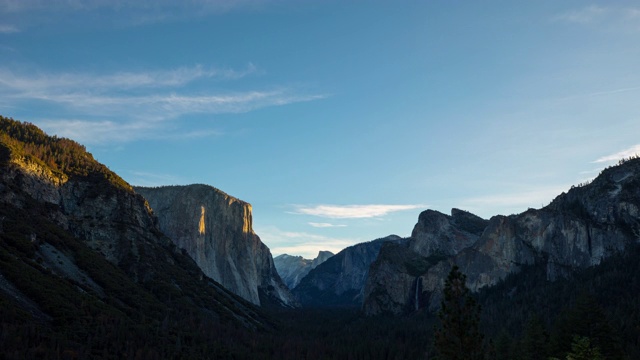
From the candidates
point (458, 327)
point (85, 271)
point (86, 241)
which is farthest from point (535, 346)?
point (86, 241)

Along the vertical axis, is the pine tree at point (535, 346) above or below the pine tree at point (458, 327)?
below

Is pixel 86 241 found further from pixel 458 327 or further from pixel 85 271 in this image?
pixel 458 327

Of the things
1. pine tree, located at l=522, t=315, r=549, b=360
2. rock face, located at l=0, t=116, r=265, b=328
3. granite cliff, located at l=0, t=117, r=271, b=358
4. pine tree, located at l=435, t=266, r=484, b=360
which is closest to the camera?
pine tree, located at l=435, t=266, r=484, b=360

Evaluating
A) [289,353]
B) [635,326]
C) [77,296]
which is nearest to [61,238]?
[77,296]

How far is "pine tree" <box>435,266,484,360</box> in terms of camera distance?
38.8 metres

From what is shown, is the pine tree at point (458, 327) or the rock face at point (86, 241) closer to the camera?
the pine tree at point (458, 327)

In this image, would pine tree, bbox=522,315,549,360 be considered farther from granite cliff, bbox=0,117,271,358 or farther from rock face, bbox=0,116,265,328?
rock face, bbox=0,116,265,328

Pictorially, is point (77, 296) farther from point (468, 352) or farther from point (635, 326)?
point (635, 326)

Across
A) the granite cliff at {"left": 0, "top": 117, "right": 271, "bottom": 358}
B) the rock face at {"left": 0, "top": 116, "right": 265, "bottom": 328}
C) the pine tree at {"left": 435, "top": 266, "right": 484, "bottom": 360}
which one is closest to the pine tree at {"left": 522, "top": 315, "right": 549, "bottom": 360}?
the pine tree at {"left": 435, "top": 266, "right": 484, "bottom": 360}

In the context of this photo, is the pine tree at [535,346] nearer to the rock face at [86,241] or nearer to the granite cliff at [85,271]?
the granite cliff at [85,271]

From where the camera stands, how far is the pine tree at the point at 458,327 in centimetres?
3878

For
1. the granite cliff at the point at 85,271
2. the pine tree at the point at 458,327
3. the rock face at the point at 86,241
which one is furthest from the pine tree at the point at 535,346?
the rock face at the point at 86,241

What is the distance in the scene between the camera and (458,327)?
39.6 meters

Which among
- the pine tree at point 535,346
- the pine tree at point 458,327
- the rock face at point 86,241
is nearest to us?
the pine tree at point 458,327
